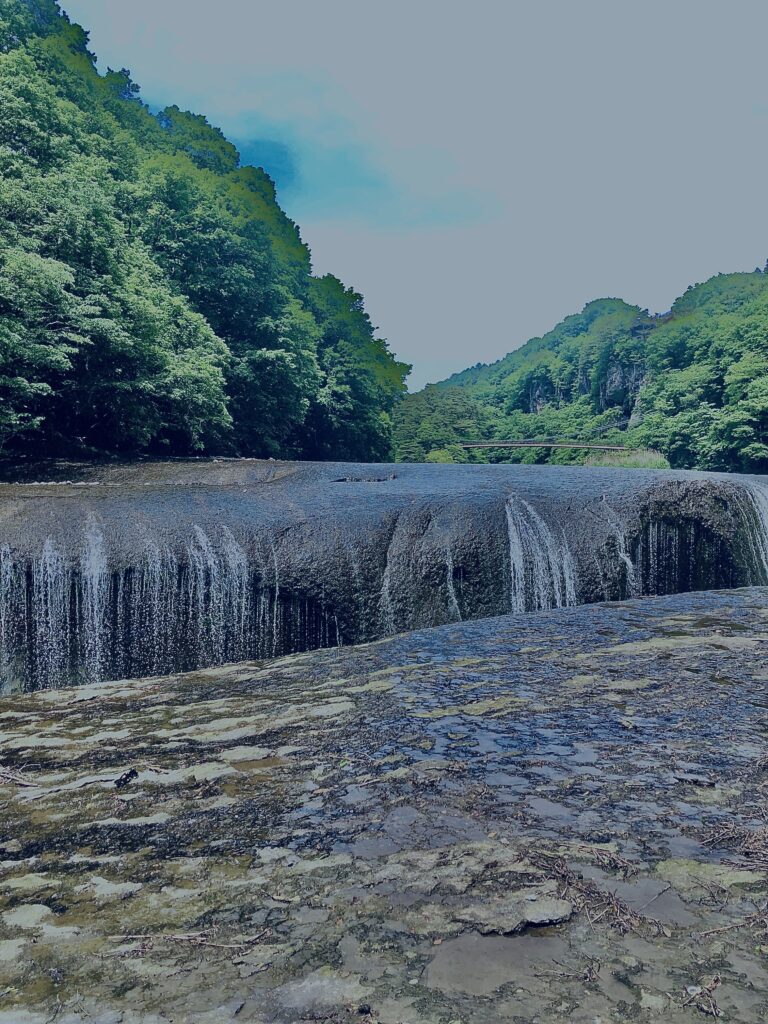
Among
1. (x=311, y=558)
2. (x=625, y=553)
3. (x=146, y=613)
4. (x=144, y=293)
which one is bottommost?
(x=146, y=613)

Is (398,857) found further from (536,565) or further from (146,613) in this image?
(536,565)

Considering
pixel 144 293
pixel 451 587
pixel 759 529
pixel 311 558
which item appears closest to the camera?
pixel 311 558

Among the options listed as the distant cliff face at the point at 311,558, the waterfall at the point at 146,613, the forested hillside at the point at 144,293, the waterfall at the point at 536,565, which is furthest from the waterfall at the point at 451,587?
the forested hillside at the point at 144,293

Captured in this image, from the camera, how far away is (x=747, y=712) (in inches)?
160

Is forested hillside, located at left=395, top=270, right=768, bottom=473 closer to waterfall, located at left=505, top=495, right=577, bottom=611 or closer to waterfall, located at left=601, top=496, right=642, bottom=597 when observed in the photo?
waterfall, located at left=601, top=496, right=642, bottom=597

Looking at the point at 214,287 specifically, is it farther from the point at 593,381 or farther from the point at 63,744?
the point at 593,381

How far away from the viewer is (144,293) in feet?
53.5

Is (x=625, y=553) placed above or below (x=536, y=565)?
above

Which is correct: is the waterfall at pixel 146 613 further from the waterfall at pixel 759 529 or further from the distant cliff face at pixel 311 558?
the waterfall at pixel 759 529

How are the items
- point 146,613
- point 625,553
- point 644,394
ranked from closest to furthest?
1. point 146,613
2. point 625,553
3. point 644,394

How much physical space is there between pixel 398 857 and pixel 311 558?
7.52m

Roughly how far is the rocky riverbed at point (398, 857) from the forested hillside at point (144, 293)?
36.6 feet

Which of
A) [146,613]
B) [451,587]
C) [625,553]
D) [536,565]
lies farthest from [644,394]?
[146,613]

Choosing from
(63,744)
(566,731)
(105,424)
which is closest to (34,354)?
(105,424)
